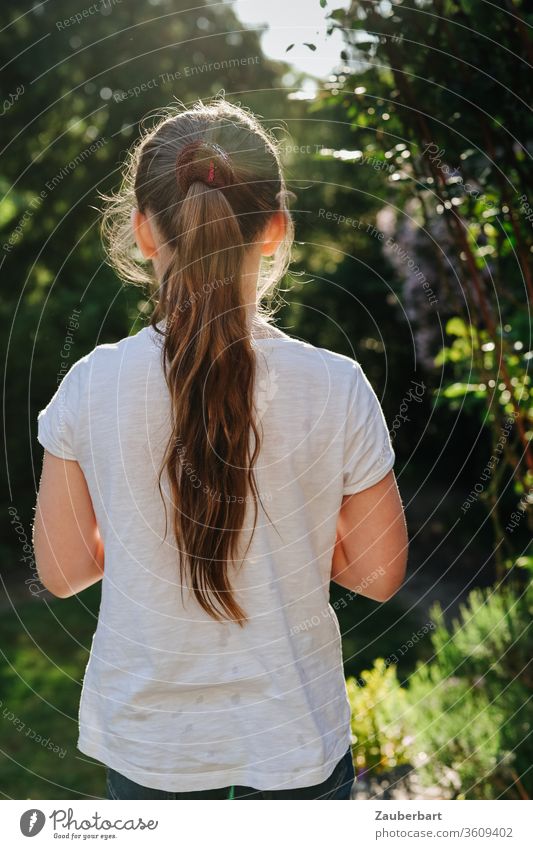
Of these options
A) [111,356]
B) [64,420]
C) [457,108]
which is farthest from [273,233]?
[457,108]

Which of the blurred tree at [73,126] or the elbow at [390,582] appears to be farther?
the blurred tree at [73,126]

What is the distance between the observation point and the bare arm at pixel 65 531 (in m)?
1.38

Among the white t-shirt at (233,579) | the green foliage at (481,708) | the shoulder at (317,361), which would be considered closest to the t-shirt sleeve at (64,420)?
the white t-shirt at (233,579)

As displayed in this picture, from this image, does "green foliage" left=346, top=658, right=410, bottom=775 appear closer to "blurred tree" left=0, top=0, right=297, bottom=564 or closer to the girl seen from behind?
the girl seen from behind

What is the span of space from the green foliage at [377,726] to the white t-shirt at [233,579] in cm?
153

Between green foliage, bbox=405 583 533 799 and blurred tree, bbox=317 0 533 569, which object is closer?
blurred tree, bbox=317 0 533 569

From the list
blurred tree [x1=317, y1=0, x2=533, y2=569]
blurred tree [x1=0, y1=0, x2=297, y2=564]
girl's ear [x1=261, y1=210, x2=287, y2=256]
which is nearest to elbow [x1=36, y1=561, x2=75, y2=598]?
girl's ear [x1=261, y1=210, x2=287, y2=256]

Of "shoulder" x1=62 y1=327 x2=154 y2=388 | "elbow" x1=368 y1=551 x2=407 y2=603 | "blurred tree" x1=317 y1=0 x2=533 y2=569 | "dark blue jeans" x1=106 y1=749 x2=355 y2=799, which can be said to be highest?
"blurred tree" x1=317 y1=0 x2=533 y2=569

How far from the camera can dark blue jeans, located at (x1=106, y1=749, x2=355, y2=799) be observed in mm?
1401

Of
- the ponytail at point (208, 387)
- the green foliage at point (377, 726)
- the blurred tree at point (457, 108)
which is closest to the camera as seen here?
the ponytail at point (208, 387)

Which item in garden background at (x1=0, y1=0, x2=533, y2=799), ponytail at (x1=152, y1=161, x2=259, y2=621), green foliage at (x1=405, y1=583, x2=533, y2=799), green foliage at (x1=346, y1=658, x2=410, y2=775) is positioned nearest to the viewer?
ponytail at (x1=152, y1=161, x2=259, y2=621)

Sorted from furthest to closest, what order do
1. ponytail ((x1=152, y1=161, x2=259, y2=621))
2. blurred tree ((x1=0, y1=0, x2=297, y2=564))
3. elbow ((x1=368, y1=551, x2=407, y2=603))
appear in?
blurred tree ((x1=0, y1=0, x2=297, y2=564)), elbow ((x1=368, y1=551, x2=407, y2=603)), ponytail ((x1=152, y1=161, x2=259, y2=621))

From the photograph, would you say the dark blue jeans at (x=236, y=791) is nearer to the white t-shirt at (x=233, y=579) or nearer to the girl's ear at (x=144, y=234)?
the white t-shirt at (x=233, y=579)
